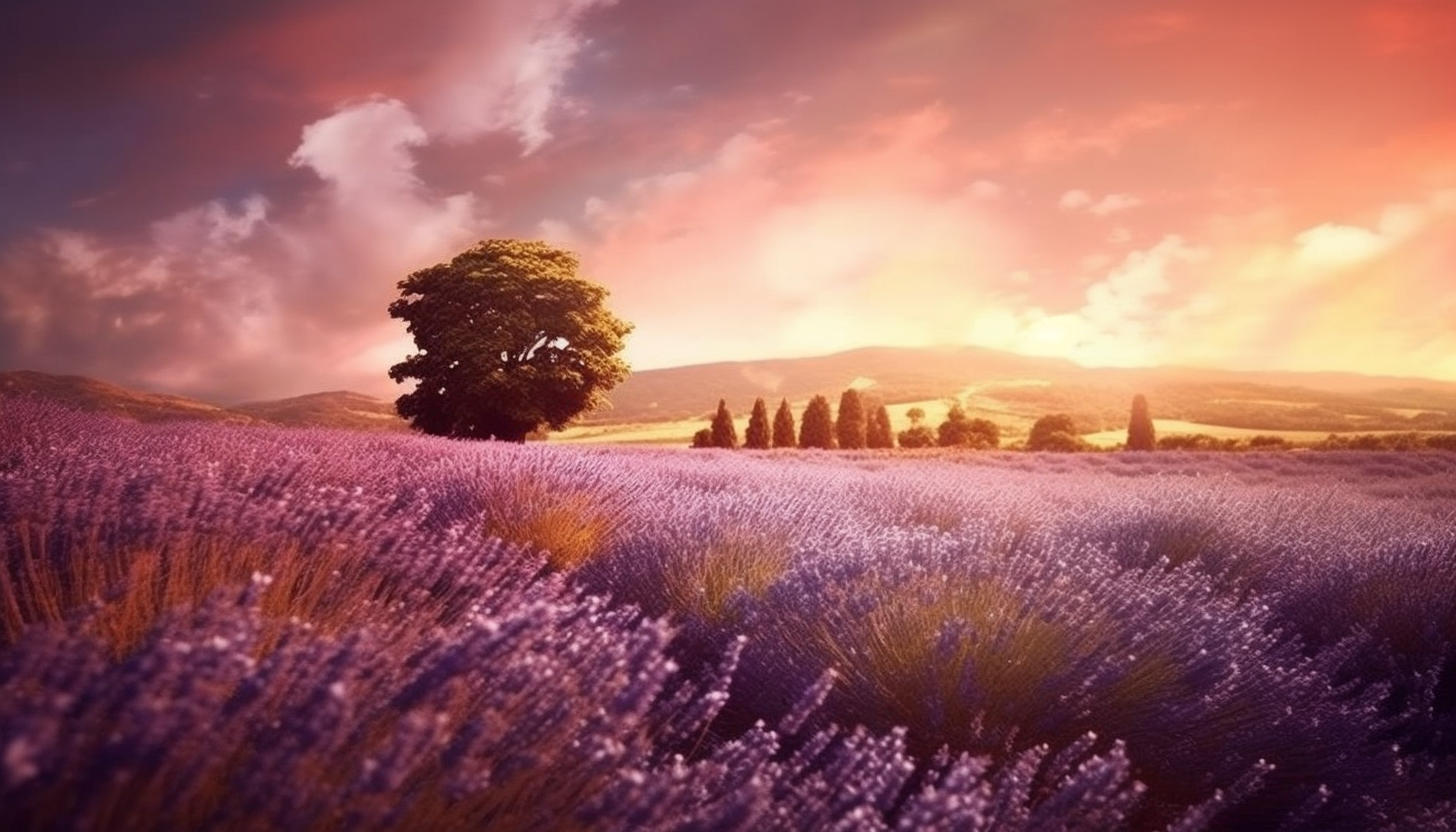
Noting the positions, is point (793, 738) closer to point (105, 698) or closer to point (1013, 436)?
point (105, 698)

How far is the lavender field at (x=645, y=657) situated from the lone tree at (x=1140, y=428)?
104 feet

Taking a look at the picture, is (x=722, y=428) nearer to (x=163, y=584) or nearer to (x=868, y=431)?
(x=868, y=431)

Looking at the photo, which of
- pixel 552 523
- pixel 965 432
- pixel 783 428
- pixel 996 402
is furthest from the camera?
pixel 996 402

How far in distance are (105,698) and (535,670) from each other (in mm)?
637

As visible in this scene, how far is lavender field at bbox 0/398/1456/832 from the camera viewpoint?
1.09 metres

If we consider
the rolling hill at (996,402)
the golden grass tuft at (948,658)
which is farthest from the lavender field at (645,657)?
the rolling hill at (996,402)

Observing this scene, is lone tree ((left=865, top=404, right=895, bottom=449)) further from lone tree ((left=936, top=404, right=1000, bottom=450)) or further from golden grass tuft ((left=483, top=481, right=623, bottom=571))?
golden grass tuft ((left=483, top=481, right=623, bottom=571))

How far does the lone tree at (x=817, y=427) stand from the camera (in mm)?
37562

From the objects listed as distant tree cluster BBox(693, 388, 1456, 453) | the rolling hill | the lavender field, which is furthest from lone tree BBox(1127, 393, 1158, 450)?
the lavender field

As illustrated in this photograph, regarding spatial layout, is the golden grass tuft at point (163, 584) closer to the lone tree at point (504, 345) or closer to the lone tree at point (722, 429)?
the lone tree at point (504, 345)

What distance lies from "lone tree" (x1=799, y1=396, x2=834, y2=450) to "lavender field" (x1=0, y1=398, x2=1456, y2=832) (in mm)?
31795

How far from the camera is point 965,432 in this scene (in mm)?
37719

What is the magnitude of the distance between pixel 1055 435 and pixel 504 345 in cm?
2330

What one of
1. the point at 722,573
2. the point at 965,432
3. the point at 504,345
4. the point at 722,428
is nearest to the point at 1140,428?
the point at 965,432
